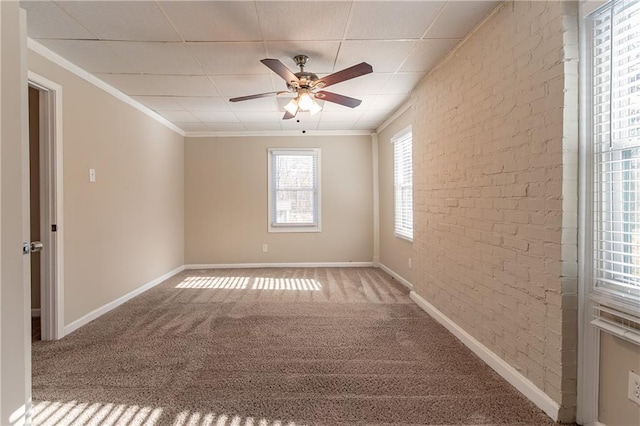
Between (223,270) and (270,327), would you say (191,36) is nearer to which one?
(270,327)

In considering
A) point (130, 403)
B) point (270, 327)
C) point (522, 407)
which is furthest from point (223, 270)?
point (522, 407)

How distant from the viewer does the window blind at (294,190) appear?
5703 millimetres

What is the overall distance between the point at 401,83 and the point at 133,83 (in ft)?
9.41

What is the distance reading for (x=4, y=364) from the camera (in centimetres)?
125

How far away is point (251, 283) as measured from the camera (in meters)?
4.59

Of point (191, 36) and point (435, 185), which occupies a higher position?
point (191, 36)

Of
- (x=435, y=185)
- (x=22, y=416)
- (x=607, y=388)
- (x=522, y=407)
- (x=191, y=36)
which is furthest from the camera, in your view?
(x=435, y=185)

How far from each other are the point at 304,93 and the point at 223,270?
372cm

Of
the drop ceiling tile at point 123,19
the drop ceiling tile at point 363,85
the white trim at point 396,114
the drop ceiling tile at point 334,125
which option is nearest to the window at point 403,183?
the white trim at point 396,114

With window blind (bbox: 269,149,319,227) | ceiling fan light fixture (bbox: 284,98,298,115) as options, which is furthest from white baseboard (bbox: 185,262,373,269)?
ceiling fan light fixture (bbox: 284,98,298,115)

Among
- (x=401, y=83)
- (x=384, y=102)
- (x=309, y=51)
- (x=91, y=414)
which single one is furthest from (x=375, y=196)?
(x=91, y=414)

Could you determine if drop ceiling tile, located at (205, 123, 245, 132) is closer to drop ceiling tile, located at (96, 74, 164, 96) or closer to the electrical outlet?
drop ceiling tile, located at (96, 74, 164, 96)

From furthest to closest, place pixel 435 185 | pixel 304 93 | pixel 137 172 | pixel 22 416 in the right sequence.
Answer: pixel 137 172
pixel 435 185
pixel 304 93
pixel 22 416

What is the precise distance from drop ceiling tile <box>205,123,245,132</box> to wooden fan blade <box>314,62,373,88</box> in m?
2.80
